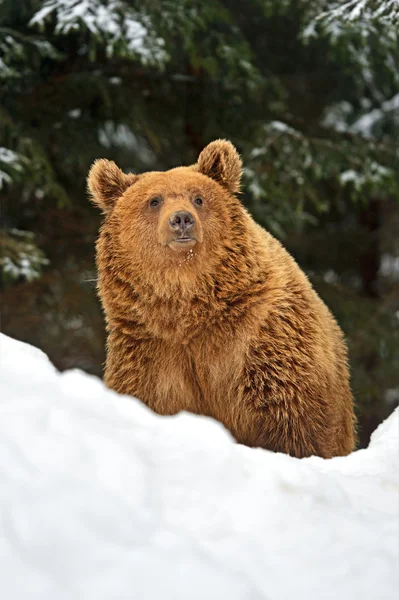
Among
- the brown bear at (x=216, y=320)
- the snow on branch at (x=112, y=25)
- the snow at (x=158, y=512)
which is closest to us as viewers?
the snow at (x=158, y=512)

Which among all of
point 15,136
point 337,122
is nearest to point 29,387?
point 15,136

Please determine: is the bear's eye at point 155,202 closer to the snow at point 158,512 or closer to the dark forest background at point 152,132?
the snow at point 158,512

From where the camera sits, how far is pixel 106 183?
15.5ft

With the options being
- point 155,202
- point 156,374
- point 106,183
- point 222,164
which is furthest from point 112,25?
point 156,374

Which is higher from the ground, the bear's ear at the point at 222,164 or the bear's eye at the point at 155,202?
the bear's ear at the point at 222,164

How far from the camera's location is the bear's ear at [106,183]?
4.71m

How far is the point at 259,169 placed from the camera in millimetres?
8352

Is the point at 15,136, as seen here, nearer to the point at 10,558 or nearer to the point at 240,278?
the point at 240,278

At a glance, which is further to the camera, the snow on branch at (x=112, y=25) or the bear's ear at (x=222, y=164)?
the snow on branch at (x=112, y=25)

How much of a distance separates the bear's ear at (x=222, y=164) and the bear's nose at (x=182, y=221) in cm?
60

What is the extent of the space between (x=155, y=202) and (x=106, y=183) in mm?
419

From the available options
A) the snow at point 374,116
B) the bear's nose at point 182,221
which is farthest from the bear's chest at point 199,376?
the snow at point 374,116

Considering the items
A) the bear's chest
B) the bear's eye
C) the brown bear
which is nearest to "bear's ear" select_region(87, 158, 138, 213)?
the brown bear

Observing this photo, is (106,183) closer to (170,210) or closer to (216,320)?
(170,210)
